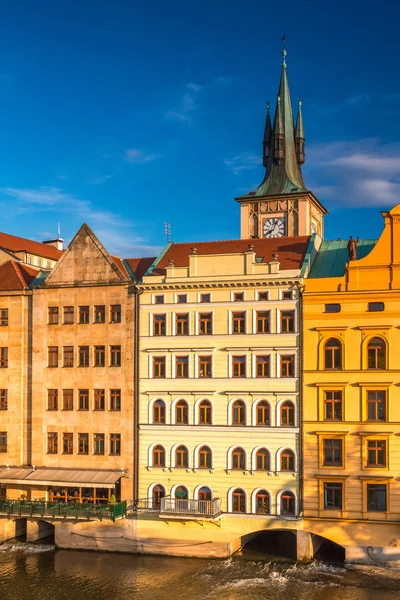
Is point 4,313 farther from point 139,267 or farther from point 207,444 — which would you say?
point 207,444

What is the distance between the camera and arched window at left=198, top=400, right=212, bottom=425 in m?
54.8

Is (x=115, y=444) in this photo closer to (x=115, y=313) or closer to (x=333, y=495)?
(x=115, y=313)

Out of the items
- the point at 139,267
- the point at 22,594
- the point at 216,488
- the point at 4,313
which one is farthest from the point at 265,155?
the point at 22,594

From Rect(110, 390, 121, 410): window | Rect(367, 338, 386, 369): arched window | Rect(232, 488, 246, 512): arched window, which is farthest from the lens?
Rect(110, 390, 121, 410): window

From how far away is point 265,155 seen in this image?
9206 cm

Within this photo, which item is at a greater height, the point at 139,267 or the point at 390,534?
the point at 139,267

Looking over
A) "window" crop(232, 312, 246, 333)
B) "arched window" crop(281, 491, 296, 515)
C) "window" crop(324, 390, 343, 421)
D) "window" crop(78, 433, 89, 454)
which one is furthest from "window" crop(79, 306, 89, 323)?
"arched window" crop(281, 491, 296, 515)

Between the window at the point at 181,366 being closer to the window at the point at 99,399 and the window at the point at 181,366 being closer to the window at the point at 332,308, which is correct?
the window at the point at 99,399

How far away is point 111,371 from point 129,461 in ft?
22.4

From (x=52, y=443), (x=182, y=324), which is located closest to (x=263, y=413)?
(x=182, y=324)

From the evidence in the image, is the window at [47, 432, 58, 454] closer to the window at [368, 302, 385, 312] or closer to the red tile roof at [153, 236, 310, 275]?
the red tile roof at [153, 236, 310, 275]

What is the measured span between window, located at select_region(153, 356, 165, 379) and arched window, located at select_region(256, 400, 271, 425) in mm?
7753

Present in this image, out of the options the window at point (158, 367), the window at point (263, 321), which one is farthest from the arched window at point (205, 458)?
the window at point (263, 321)

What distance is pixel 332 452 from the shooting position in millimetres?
51719
